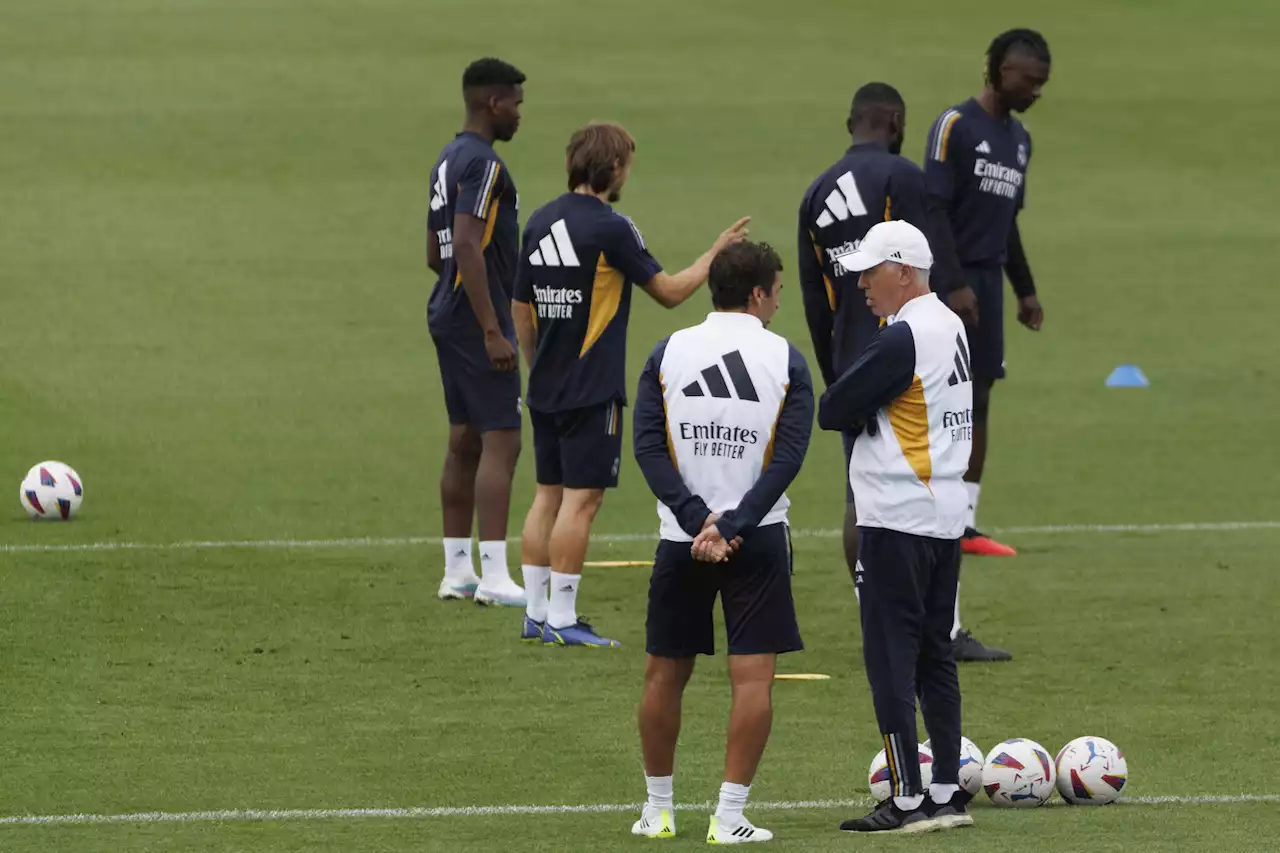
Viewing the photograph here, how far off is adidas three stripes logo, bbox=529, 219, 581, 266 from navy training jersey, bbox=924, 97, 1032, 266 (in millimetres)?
1968

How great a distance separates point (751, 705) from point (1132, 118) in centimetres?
2692

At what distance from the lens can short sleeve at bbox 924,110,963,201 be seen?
11.7 m

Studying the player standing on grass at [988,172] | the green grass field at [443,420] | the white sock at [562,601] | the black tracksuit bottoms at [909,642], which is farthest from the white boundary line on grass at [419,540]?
the black tracksuit bottoms at [909,642]

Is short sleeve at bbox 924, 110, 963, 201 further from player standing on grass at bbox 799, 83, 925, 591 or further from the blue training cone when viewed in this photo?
the blue training cone

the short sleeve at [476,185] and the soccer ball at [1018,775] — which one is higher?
the short sleeve at [476,185]

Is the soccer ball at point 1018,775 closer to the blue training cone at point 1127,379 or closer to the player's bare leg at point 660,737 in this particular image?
the player's bare leg at point 660,737

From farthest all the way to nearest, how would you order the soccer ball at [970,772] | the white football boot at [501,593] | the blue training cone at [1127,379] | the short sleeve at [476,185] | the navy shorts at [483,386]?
the blue training cone at [1127,379] → the white football boot at [501,593] → the navy shorts at [483,386] → the short sleeve at [476,185] → the soccer ball at [970,772]

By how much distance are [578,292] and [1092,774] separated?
371 cm

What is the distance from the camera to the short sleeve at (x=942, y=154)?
38.4 feet

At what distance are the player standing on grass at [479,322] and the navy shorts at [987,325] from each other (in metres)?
2.32

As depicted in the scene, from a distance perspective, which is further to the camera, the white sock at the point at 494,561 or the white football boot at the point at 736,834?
the white sock at the point at 494,561

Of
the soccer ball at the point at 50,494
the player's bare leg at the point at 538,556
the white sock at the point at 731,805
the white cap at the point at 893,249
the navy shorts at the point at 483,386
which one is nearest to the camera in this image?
the white sock at the point at 731,805

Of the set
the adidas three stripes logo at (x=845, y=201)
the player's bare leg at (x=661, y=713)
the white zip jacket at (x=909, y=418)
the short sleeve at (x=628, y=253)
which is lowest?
the player's bare leg at (x=661, y=713)

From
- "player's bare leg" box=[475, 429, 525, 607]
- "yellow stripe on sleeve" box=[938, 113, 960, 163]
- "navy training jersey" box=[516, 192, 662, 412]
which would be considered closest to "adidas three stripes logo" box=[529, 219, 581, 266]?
"navy training jersey" box=[516, 192, 662, 412]
